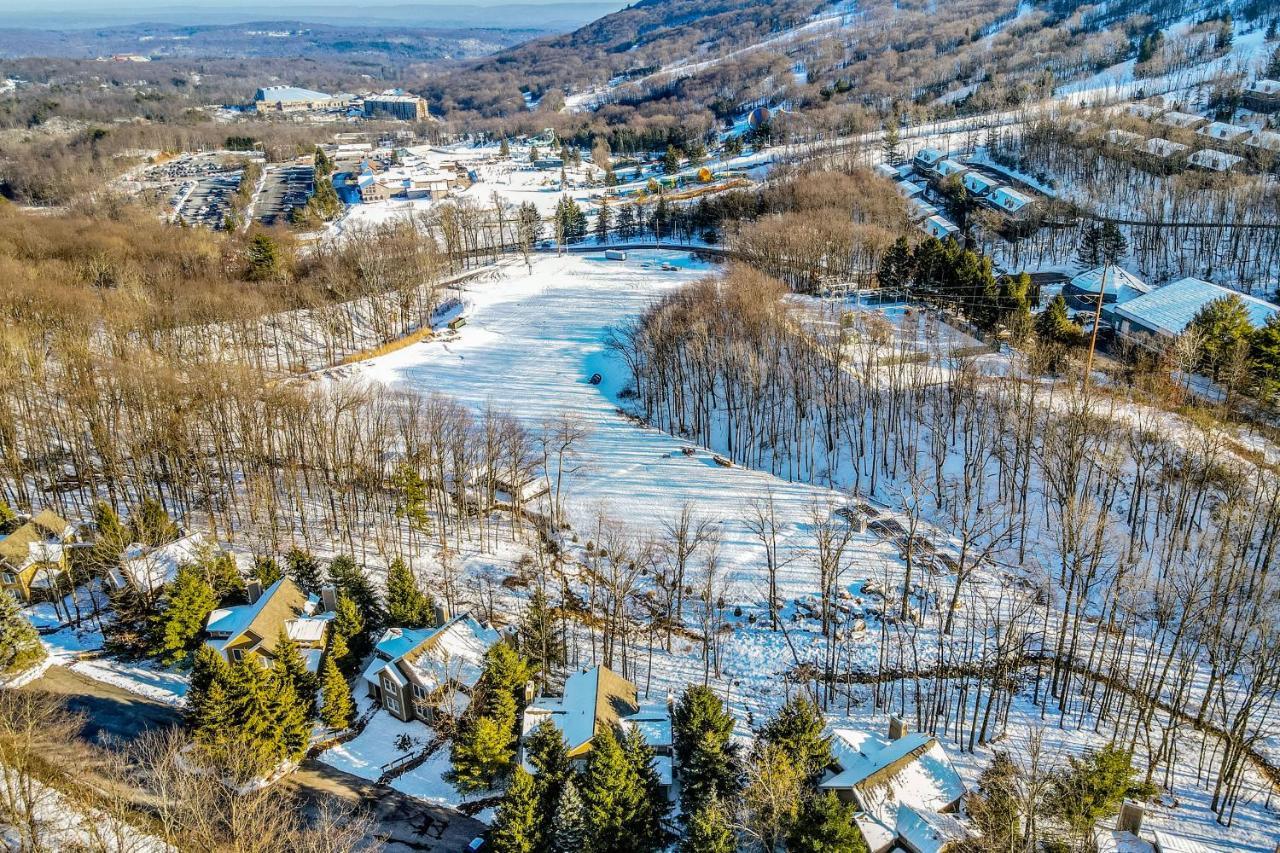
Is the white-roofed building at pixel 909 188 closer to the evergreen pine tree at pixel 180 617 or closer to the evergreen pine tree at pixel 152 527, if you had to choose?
the evergreen pine tree at pixel 152 527

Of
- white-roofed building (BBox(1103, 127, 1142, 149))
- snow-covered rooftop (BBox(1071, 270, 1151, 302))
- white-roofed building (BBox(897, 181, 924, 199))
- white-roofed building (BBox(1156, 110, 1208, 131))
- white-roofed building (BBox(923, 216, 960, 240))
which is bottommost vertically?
snow-covered rooftop (BBox(1071, 270, 1151, 302))

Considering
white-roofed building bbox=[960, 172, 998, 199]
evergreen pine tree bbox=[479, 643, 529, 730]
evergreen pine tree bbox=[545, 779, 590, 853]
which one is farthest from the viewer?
white-roofed building bbox=[960, 172, 998, 199]

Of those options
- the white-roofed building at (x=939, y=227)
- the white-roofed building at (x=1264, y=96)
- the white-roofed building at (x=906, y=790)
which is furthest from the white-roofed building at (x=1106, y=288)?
the white-roofed building at (x=1264, y=96)

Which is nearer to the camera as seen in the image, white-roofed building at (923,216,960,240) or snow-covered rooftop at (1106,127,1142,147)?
white-roofed building at (923,216,960,240)

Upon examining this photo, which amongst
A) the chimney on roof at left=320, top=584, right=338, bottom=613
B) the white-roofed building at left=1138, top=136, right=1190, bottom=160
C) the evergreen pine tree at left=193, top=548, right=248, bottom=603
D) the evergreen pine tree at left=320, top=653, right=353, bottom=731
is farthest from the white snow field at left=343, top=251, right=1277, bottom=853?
the white-roofed building at left=1138, top=136, right=1190, bottom=160

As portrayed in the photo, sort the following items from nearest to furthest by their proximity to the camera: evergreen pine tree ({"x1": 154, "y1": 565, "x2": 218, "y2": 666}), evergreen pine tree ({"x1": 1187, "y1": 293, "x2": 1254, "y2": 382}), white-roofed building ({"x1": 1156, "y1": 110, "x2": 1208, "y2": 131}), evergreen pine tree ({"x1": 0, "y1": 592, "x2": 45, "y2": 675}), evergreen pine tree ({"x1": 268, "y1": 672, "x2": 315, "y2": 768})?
evergreen pine tree ({"x1": 268, "y1": 672, "x2": 315, "y2": 768})
evergreen pine tree ({"x1": 0, "y1": 592, "x2": 45, "y2": 675})
evergreen pine tree ({"x1": 154, "y1": 565, "x2": 218, "y2": 666})
evergreen pine tree ({"x1": 1187, "y1": 293, "x2": 1254, "y2": 382})
white-roofed building ({"x1": 1156, "y1": 110, "x2": 1208, "y2": 131})

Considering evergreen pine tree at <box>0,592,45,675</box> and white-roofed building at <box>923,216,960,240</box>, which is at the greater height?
white-roofed building at <box>923,216,960,240</box>

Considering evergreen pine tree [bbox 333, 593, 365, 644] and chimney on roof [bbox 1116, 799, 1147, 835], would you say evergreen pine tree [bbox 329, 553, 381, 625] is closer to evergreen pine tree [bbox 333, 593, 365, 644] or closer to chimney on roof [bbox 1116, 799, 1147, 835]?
evergreen pine tree [bbox 333, 593, 365, 644]
